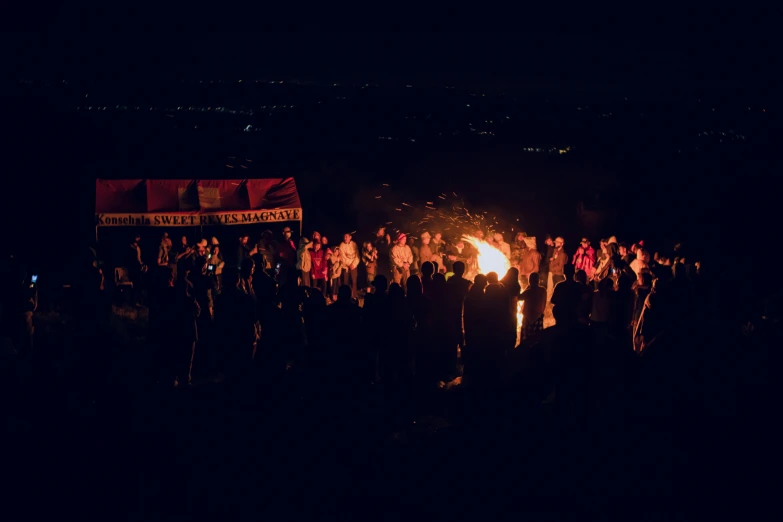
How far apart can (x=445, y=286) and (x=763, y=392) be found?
3.86 m

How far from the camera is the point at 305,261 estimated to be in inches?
500

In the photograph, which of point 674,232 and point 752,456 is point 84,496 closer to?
point 752,456

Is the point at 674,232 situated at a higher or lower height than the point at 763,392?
higher

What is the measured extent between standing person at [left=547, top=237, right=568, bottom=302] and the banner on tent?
6.76m

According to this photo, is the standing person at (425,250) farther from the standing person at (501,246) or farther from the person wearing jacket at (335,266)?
the person wearing jacket at (335,266)

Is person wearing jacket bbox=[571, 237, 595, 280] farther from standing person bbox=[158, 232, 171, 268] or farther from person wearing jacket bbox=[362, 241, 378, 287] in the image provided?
standing person bbox=[158, 232, 171, 268]

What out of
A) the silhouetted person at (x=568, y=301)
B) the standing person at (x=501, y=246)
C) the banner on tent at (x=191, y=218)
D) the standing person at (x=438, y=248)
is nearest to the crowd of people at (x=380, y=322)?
the silhouetted person at (x=568, y=301)

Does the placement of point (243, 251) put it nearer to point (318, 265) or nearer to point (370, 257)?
point (318, 265)

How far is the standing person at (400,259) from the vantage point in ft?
43.1

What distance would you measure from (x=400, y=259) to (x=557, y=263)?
335 centimetres

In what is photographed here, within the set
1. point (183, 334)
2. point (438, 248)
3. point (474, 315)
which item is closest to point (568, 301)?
point (474, 315)

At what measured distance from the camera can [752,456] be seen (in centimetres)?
589

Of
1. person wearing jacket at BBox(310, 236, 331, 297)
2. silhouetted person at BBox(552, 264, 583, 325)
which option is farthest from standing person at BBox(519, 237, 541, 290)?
silhouetted person at BBox(552, 264, 583, 325)

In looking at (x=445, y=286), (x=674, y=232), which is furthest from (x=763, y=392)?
(x=674, y=232)
